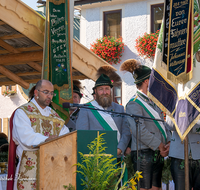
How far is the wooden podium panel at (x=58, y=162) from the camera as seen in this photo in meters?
3.04

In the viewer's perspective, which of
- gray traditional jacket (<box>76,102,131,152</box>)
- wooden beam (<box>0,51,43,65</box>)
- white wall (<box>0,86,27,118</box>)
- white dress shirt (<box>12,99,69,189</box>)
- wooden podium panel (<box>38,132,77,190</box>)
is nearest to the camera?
wooden podium panel (<box>38,132,77,190</box>)

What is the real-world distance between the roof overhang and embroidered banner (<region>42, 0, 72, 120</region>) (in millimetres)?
357

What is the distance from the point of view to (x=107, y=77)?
5.25 metres

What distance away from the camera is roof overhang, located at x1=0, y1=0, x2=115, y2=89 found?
5.30 meters

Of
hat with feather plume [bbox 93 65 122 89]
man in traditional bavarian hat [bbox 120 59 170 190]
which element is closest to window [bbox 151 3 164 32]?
hat with feather plume [bbox 93 65 122 89]

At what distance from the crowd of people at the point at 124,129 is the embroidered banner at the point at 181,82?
0.82ft

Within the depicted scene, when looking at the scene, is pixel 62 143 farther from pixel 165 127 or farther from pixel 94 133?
pixel 165 127

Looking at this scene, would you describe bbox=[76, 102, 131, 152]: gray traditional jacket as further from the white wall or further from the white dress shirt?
the white wall

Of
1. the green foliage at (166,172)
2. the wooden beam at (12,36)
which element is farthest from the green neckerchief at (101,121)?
the wooden beam at (12,36)

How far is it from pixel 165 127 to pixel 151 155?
0.52m

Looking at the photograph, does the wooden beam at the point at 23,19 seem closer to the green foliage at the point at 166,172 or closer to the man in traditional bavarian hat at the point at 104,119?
the man in traditional bavarian hat at the point at 104,119

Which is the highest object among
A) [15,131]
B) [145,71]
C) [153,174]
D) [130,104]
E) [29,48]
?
[29,48]

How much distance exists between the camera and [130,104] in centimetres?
488

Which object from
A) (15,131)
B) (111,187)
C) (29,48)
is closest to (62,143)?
(111,187)
